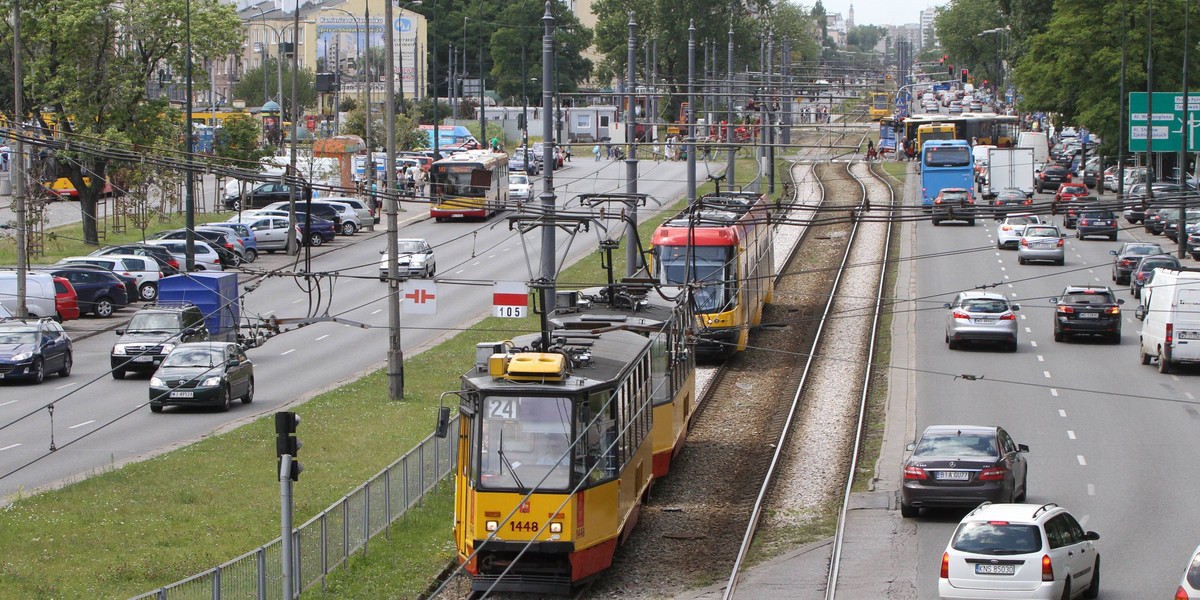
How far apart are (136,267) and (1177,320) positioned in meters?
32.2

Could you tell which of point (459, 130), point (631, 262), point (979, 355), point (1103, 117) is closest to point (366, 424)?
point (631, 262)

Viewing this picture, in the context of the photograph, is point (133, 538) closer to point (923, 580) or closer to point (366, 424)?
point (366, 424)

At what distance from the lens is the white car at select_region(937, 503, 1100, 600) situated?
1620 centimetres

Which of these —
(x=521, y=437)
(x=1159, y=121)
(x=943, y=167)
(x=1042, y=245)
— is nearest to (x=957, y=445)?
(x=521, y=437)

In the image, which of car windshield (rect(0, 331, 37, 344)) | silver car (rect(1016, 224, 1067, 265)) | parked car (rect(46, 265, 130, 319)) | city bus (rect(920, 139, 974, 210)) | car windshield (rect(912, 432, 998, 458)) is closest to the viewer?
car windshield (rect(912, 432, 998, 458))

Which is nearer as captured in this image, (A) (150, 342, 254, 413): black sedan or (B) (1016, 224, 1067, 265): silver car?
(A) (150, 342, 254, 413): black sedan

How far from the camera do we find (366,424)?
27141mm

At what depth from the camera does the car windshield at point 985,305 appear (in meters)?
36.6

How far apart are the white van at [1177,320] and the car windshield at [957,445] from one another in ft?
43.9

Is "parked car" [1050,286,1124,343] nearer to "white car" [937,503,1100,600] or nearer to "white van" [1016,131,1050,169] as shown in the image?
"white car" [937,503,1100,600]

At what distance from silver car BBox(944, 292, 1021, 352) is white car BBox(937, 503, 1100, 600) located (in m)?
A: 19.8

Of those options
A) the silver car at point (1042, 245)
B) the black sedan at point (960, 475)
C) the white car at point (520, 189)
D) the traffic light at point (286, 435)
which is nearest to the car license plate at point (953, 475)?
the black sedan at point (960, 475)

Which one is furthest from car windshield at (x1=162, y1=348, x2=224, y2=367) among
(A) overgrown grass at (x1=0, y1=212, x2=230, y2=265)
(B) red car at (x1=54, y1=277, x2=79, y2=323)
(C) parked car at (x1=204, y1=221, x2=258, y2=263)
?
(C) parked car at (x1=204, y1=221, x2=258, y2=263)

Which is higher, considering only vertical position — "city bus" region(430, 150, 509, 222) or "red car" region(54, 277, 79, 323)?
"city bus" region(430, 150, 509, 222)
